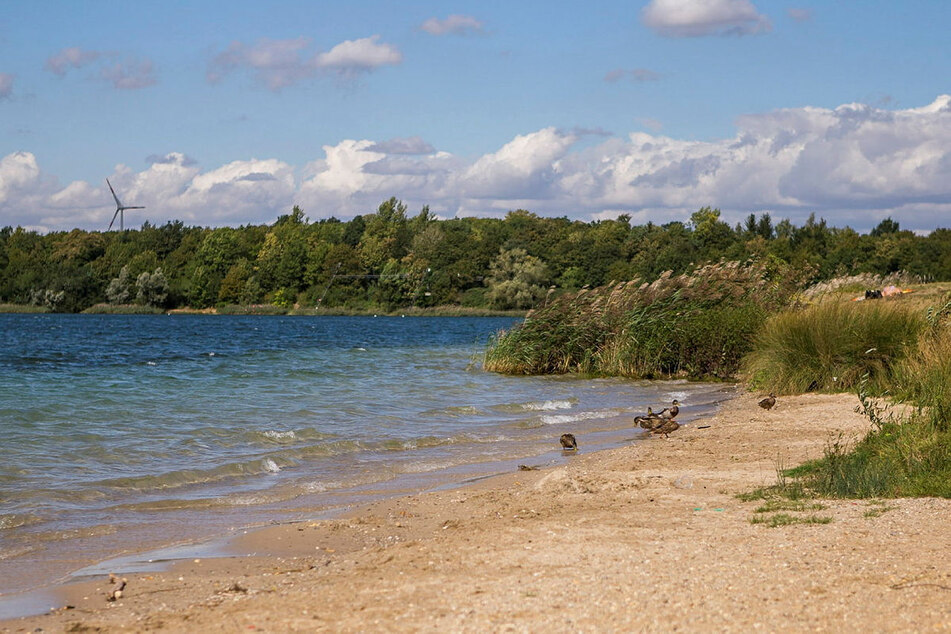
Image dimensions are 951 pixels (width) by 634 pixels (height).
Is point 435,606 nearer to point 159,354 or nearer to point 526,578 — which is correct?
point 526,578

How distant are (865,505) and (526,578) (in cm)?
334

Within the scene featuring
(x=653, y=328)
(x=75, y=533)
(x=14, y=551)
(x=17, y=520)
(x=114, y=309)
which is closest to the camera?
(x=14, y=551)

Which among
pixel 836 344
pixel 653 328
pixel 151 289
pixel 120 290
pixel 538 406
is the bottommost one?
pixel 538 406

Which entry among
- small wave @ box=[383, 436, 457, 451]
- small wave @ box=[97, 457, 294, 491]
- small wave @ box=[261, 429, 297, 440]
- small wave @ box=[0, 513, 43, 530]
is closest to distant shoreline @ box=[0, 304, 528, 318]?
small wave @ box=[261, 429, 297, 440]

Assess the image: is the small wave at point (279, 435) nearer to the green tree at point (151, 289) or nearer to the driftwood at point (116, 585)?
the driftwood at point (116, 585)

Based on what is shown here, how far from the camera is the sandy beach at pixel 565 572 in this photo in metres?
4.88

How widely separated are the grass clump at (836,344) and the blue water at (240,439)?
1.63 meters

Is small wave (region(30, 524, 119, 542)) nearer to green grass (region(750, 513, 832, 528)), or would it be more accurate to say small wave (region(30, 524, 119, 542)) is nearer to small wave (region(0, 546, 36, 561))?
small wave (region(0, 546, 36, 561))

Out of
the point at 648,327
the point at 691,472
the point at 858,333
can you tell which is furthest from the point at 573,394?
the point at 691,472

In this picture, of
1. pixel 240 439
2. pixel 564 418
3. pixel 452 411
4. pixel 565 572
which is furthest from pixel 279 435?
pixel 565 572

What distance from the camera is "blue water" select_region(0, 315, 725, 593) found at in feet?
28.8

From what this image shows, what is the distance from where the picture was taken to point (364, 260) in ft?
430

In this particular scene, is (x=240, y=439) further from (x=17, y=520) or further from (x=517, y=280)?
(x=517, y=280)

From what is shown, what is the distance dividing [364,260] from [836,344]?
380ft
